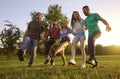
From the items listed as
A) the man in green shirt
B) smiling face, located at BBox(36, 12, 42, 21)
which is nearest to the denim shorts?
the man in green shirt

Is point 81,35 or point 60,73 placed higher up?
point 81,35

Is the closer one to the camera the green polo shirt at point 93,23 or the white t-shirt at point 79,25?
the green polo shirt at point 93,23

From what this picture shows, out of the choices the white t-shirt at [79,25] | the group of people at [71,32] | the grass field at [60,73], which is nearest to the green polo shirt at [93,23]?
the group of people at [71,32]

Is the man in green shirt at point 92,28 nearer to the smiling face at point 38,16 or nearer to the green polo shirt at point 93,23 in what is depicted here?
the green polo shirt at point 93,23

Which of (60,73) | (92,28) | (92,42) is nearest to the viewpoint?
(60,73)

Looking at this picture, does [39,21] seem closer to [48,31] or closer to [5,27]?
[48,31]

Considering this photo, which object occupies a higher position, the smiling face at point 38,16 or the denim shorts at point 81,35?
the smiling face at point 38,16

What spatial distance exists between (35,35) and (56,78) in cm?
500

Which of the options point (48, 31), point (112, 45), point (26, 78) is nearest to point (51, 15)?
point (112, 45)

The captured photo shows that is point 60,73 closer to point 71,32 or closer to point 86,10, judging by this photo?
point 86,10

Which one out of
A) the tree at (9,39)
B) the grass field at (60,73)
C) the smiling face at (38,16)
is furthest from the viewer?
the tree at (9,39)

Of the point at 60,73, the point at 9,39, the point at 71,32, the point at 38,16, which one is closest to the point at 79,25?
the point at 71,32

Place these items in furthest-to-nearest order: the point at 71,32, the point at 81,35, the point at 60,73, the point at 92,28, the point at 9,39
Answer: the point at 9,39
the point at 71,32
the point at 81,35
the point at 92,28
the point at 60,73

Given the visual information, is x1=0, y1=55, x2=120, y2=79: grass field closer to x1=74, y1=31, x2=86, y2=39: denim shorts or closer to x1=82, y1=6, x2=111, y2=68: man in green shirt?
x1=82, y1=6, x2=111, y2=68: man in green shirt
